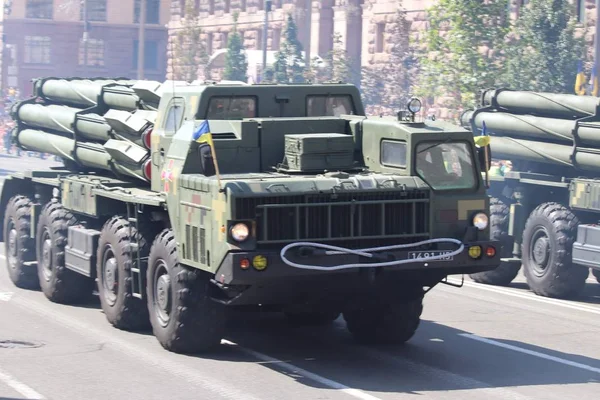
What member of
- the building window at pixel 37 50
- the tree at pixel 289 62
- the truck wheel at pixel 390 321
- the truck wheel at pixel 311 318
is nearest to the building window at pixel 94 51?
the building window at pixel 37 50

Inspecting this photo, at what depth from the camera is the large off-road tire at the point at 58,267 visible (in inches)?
626

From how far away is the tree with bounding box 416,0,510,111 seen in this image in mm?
34000

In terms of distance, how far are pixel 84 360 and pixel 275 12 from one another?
52.4 meters

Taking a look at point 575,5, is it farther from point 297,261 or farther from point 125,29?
point 125,29


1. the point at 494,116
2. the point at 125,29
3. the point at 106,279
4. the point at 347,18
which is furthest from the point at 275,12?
the point at 106,279

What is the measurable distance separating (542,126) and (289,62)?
3466 centimetres

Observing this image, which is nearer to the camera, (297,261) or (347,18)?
(297,261)

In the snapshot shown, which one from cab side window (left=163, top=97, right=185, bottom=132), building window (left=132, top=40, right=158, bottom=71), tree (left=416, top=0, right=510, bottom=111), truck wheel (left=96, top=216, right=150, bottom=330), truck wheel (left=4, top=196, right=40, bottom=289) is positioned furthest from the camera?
building window (left=132, top=40, right=158, bottom=71)

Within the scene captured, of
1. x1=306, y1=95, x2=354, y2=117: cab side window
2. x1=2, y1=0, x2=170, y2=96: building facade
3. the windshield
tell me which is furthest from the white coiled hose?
x1=2, y1=0, x2=170, y2=96: building facade

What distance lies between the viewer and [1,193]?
18.2 metres

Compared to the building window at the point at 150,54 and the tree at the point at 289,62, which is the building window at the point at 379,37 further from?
the building window at the point at 150,54

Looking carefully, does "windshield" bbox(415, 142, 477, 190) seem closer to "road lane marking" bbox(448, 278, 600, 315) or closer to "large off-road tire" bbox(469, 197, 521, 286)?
"road lane marking" bbox(448, 278, 600, 315)

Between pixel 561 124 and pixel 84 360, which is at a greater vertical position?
pixel 561 124

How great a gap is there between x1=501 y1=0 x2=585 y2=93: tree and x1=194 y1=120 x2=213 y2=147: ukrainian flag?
2358 centimetres
